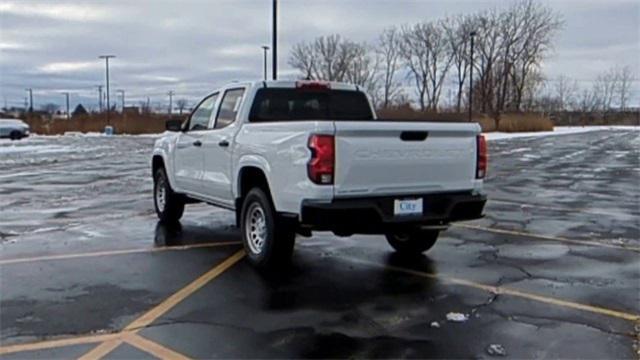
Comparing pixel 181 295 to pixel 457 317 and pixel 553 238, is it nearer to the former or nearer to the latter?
A: pixel 457 317

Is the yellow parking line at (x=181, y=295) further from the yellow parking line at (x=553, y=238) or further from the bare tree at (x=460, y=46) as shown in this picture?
the bare tree at (x=460, y=46)

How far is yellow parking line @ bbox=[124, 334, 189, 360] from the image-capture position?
4508mm

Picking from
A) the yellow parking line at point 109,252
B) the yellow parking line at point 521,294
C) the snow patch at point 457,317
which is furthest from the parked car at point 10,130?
the snow patch at point 457,317

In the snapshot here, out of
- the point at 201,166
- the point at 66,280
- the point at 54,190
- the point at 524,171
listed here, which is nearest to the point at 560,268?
the point at 201,166

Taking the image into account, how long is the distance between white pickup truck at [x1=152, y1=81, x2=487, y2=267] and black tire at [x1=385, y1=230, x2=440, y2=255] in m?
0.01

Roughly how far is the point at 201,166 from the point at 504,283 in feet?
13.1

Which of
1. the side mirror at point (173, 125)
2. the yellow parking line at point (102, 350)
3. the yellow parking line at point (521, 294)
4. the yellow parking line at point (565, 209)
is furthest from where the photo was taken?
the yellow parking line at point (565, 209)

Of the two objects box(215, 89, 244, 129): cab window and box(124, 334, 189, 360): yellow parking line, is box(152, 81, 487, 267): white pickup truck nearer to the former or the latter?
box(215, 89, 244, 129): cab window

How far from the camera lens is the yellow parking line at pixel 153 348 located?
4508 mm

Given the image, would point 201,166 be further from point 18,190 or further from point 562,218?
point 18,190

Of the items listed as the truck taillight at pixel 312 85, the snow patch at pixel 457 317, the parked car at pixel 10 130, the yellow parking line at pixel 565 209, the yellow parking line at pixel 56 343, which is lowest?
the yellow parking line at pixel 56 343

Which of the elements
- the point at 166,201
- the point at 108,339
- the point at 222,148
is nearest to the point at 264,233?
the point at 222,148

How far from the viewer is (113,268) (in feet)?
23.0

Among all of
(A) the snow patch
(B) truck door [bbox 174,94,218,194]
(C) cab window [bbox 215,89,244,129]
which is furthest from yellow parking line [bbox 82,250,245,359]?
(A) the snow patch
